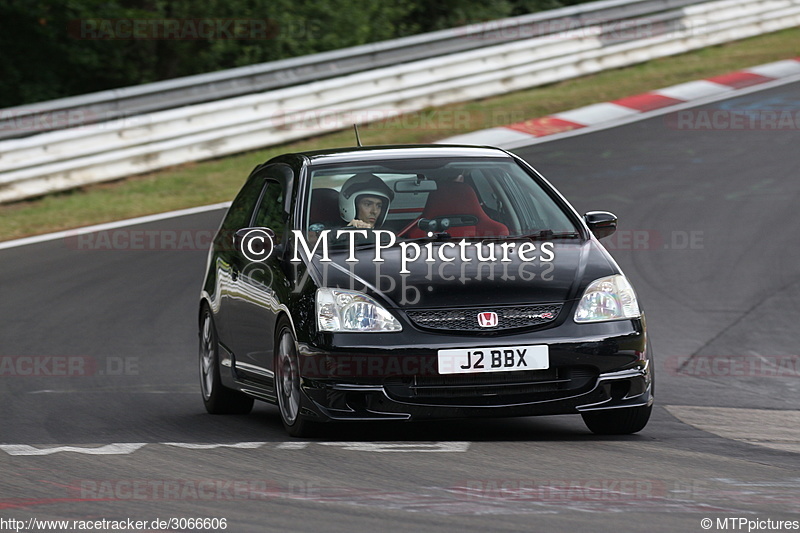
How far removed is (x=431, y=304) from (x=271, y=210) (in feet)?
5.74

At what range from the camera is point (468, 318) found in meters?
6.50

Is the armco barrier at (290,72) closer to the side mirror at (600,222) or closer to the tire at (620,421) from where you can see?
the side mirror at (600,222)

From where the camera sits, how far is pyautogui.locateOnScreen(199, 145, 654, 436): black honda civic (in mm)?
6480

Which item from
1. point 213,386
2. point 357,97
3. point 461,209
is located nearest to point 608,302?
point 461,209

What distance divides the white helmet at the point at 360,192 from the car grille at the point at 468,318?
3.42 feet

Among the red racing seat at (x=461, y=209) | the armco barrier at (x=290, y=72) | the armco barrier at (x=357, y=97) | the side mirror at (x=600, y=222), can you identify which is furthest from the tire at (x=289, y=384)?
the armco barrier at (x=290, y=72)

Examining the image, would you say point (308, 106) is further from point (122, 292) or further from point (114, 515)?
point (114, 515)

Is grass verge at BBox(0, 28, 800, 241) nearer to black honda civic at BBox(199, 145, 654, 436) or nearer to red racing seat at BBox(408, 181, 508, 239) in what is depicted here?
black honda civic at BBox(199, 145, 654, 436)

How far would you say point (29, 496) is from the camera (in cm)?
535

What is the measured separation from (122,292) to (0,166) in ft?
15.0

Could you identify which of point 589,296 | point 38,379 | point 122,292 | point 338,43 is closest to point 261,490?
point 589,296

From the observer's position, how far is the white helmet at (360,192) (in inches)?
294

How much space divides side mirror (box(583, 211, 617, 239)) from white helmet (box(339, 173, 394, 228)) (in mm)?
1060

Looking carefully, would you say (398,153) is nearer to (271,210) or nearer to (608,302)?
(271,210)
